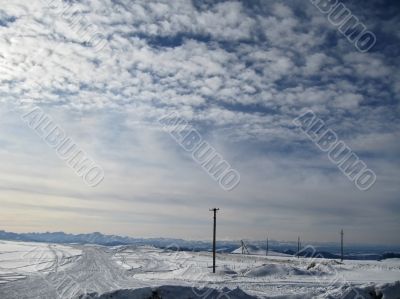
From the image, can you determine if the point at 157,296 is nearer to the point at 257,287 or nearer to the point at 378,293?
the point at 378,293

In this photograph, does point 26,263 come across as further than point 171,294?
Yes

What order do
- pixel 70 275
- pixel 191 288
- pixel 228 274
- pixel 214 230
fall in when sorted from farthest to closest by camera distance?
pixel 214 230
pixel 228 274
pixel 70 275
pixel 191 288

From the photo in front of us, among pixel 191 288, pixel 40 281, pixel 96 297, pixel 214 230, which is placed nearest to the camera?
pixel 96 297

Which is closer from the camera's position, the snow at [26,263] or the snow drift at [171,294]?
the snow drift at [171,294]

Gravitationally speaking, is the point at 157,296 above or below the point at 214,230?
below

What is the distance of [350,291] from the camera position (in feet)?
73.0

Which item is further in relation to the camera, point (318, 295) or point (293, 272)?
point (293, 272)

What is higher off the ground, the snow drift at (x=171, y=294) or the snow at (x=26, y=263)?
the snow drift at (x=171, y=294)

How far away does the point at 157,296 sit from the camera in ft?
66.2

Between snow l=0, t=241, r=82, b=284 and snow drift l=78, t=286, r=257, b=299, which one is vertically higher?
snow drift l=78, t=286, r=257, b=299

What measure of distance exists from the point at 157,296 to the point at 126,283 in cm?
1817

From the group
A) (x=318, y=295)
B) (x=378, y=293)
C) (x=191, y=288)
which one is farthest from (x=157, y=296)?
(x=378, y=293)

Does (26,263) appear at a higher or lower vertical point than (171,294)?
lower

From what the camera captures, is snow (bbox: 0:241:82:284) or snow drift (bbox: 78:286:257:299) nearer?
snow drift (bbox: 78:286:257:299)
